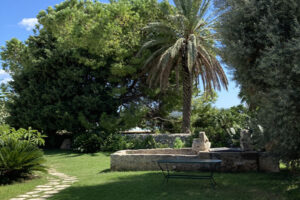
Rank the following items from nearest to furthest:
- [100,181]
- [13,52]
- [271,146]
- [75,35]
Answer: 1. [271,146]
2. [100,181]
3. [75,35]
4. [13,52]

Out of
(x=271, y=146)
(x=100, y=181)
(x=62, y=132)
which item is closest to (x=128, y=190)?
(x=100, y=181)

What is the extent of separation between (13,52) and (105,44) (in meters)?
10.1

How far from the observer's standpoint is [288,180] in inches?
296

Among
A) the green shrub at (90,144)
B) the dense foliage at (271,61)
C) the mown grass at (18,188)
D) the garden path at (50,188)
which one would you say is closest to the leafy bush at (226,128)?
the green shrub at (90,144)

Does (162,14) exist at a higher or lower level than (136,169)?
higher

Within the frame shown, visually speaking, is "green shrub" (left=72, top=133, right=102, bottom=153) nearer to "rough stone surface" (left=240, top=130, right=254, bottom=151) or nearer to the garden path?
the garden path

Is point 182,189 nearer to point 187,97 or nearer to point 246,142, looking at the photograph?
point 246,142

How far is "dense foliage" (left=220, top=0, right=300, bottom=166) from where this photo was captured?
5.41 meters

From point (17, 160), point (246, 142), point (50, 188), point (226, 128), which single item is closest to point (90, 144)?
point (226, 128)

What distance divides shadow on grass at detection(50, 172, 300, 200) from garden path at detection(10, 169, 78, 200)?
314 millimetres

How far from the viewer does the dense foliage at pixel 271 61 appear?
541 cm

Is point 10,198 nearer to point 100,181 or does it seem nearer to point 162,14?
point 100,181

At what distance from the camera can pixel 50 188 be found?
7988mm

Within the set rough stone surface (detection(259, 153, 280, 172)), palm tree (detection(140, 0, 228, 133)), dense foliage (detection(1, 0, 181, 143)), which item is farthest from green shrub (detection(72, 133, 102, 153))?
rough stone surface (detection(259, 153, 280, 172))
